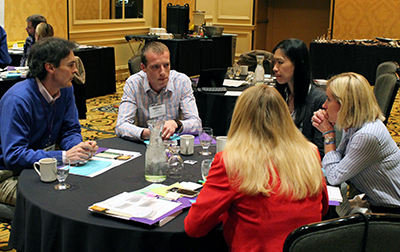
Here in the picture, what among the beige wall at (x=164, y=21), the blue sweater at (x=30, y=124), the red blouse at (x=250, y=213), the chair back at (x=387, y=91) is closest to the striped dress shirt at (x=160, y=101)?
the blue sweater at (x=30, y=124)

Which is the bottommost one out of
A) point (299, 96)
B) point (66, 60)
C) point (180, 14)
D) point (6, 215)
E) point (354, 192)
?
point (6, 215)

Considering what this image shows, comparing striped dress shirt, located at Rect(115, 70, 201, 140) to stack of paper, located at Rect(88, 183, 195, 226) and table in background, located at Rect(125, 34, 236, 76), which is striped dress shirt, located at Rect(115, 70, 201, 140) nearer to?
stack of paper, located at Rect(88, 183, 195, 226)

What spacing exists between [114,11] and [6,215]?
308 inches

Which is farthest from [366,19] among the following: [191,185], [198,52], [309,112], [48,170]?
[48,170]

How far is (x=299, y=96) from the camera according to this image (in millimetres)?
3154

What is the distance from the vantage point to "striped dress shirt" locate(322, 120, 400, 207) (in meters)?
2.18

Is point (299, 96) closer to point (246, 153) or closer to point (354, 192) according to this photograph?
point (354, 192)

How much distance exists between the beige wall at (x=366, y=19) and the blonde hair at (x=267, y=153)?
423 inches

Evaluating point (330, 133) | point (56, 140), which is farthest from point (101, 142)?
point (330, 133)

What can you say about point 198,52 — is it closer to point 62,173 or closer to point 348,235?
point 62,173

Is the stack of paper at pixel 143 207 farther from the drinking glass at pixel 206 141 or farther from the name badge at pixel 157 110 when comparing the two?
the name badge at pixel 157 110

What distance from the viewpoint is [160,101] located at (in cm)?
322

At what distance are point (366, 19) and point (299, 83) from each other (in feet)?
30.1

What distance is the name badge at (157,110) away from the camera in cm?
304
